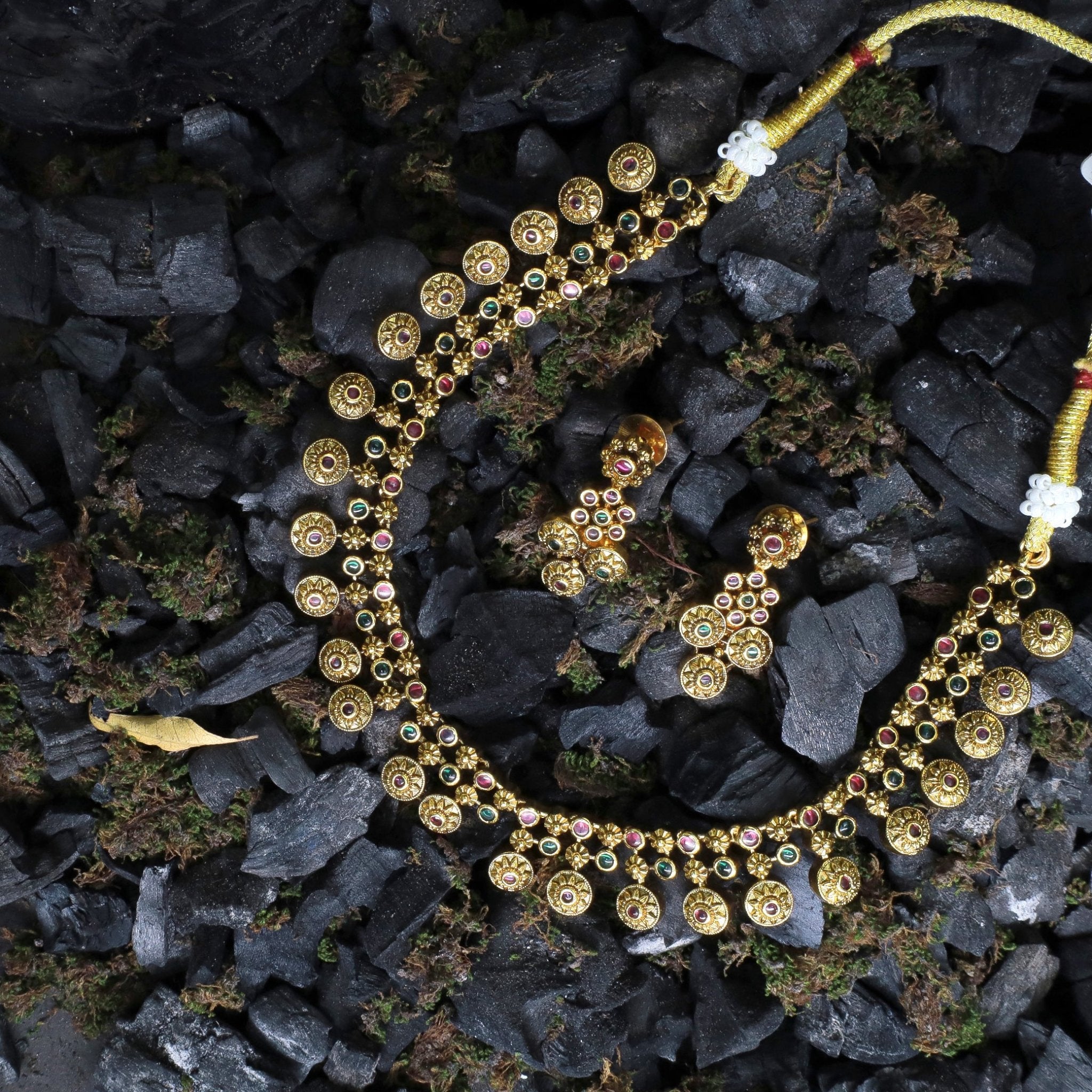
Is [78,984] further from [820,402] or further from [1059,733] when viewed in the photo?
[1059,733]

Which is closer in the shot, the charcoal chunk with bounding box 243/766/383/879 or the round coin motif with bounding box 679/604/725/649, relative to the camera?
the round coin motif with bounding box 679/604/725/649

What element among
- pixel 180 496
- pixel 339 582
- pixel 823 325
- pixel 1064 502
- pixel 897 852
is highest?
pixel 823 325

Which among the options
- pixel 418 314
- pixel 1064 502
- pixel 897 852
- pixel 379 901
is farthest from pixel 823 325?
pixel 379 901

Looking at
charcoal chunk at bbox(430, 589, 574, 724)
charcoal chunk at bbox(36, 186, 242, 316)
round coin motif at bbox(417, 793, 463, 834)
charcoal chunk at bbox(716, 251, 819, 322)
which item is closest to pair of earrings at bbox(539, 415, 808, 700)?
charcoal chunk at bbox(430, 589, 574, 724)

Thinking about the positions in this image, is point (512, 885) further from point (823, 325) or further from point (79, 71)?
point (79, 71)

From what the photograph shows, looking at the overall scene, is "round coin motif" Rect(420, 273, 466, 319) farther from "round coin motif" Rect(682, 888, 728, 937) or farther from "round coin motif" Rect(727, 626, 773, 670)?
"round coin motif" Rect(682, 888, 728, 937)
